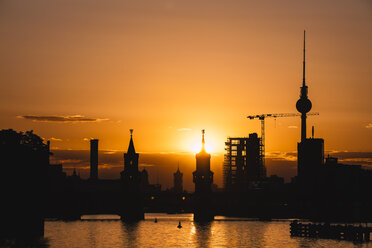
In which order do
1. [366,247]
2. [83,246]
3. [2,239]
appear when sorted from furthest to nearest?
[83,246]
[366,247]
[2,239]

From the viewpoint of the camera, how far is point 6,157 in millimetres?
105000

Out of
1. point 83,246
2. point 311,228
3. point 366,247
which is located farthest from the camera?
point 311,228

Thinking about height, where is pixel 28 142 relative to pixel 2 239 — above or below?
above

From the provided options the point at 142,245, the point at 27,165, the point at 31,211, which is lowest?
the point at 142,245

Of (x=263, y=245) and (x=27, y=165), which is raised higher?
(x=27, y=165)

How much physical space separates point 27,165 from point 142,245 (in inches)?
1616

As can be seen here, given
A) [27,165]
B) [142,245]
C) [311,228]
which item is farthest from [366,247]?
[27,165]

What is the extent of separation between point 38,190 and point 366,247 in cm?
6120

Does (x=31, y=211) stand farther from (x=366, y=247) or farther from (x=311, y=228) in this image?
(x=311, y=228)

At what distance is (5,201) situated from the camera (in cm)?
10219

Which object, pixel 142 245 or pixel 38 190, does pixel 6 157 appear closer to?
pixel 38 190

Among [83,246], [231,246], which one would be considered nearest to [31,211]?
[83,246]

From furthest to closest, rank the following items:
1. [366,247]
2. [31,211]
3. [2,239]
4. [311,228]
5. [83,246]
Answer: [311,228], [83,246], [366,247], [31,211], [2,239]

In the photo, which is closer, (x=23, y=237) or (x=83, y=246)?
(x=23, y=237)
